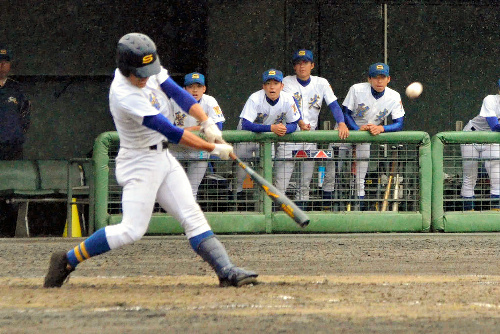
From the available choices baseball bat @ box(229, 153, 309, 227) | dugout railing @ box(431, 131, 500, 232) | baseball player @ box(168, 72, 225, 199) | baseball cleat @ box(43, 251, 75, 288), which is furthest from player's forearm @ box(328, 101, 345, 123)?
baseball cleat @ box(43, 251, 75, 288)

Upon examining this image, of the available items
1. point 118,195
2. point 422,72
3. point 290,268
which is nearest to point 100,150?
point 118,195

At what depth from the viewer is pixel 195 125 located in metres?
9.73

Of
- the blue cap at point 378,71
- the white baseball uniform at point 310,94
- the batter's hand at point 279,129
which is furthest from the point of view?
the white baseball uniform at point 310,94

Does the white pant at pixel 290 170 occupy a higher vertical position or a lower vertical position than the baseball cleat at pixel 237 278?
higher

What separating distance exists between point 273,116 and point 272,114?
0.08 feet

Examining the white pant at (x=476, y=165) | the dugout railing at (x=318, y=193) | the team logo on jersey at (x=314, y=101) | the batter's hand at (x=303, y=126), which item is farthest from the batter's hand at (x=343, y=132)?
the white pant at (x=476, y=165)

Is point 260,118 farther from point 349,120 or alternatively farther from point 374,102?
point 374,102

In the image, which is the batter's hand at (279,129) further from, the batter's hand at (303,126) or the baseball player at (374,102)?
the baseball player at (374,102)

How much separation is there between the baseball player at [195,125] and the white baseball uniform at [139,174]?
10.5 feet

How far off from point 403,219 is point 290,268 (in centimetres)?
274

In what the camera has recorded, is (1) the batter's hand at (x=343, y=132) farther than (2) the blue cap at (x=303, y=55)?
No

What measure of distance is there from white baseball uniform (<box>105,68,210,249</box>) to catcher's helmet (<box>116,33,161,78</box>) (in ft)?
0.41

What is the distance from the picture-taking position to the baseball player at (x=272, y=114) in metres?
9.50

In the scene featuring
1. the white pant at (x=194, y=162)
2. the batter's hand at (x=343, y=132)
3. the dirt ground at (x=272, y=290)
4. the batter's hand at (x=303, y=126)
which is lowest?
the dirt ground at (x=272, y=290)
